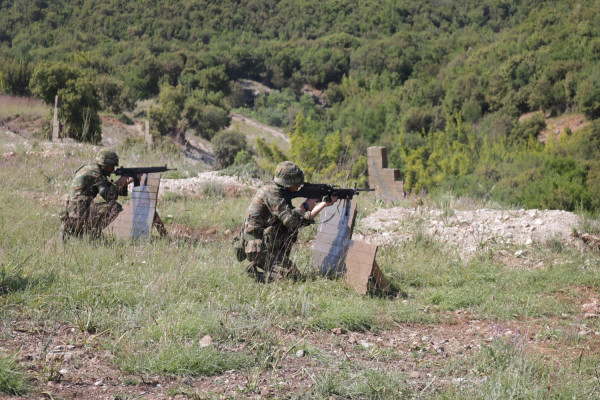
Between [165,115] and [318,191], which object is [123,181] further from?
[165,115]

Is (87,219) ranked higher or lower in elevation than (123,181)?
lower

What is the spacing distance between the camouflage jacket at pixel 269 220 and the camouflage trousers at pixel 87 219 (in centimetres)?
197

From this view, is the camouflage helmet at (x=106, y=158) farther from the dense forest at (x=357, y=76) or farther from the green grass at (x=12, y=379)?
the dense forest at (x=357, y=76)

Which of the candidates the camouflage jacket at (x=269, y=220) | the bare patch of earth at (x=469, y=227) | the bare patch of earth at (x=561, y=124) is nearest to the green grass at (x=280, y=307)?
the bare patch of earth at (x=469, y=227)

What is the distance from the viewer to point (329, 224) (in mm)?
5504

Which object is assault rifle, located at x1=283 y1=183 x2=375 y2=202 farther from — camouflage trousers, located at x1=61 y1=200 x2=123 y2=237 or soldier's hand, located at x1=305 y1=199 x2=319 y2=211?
camouflage trousers, located at x1=61 y1=200 x2=123 y2=237

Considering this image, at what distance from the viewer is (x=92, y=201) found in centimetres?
615

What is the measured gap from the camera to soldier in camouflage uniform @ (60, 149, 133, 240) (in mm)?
6055

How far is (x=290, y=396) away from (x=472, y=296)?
2.67 meters

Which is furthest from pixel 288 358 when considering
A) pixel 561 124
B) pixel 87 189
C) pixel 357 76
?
pixel 357 76

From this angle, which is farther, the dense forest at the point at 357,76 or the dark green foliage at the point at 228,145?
the dark green foliage at the point at 228,145

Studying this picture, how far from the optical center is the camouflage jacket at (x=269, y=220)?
494 cm

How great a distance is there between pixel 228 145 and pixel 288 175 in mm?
27543

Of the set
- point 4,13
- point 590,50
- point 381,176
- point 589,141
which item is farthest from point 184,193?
point 4,13
